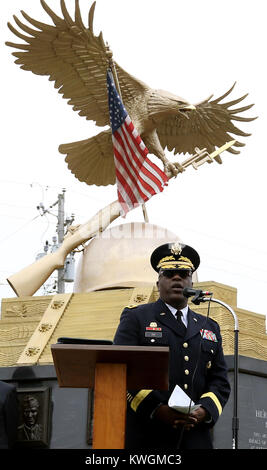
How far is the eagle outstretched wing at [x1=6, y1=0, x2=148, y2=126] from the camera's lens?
36.1 ft

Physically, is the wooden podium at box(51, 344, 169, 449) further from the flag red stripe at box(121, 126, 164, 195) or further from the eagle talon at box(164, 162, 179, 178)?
the eagle talon at box(164, 162, 179, 178)

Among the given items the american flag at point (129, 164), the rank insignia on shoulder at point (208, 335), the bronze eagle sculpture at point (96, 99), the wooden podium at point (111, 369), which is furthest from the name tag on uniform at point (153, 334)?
the bronze eagle sculpture at point (96, 99)

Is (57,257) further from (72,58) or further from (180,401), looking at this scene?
(180,401)

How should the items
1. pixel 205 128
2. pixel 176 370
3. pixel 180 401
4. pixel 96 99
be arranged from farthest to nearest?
pixel 205 128
pixel 96 99
pixel 176 370
pixel 180 401

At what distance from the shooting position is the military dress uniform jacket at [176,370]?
4.23m

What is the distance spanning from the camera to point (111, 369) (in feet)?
12.6

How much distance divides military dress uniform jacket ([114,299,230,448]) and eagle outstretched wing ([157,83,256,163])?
784cm

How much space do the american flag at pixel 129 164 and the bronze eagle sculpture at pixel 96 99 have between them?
671mm

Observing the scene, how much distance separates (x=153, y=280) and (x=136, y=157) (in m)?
1.49

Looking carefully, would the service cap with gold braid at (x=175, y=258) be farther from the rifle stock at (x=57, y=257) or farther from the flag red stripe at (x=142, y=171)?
the rifle stock at (x=57, y=257)

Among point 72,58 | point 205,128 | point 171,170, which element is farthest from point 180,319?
point 205,128

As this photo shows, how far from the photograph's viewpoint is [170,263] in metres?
4.60

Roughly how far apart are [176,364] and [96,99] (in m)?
7.84
